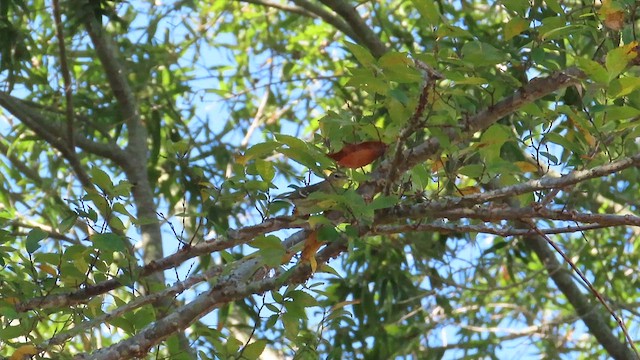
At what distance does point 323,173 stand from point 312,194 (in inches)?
5.5

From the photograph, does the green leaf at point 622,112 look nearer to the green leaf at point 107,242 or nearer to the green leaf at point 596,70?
the green leaf at point 596,70

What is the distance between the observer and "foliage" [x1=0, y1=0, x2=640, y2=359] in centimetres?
162

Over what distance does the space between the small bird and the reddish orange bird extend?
24mm

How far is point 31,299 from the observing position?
73.8 inches

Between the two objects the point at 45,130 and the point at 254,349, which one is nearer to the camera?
the point at 254,349

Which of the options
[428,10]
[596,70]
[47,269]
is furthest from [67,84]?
[596,70]

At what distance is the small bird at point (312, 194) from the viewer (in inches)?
61.0

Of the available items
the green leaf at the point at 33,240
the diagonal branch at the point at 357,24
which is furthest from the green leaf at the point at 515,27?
the diagonal branch at the point at 357,24

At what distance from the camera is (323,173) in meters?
1.64

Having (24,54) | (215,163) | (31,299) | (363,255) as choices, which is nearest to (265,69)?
(215,163)

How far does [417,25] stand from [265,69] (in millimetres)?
789

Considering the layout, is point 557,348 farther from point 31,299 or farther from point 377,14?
point 31,299

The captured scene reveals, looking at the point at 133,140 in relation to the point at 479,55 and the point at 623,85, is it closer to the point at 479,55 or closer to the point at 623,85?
the point at 479,55

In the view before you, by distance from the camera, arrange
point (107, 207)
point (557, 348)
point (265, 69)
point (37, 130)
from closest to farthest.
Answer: point (107, 207)
point (37, 130)
point (557, 348)
point (265, 69)
